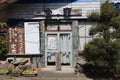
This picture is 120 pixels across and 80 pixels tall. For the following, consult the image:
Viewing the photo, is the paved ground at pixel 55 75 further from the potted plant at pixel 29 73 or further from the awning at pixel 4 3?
the awning at pixel 4 3

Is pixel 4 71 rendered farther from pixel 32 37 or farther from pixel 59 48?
pixel 59 48

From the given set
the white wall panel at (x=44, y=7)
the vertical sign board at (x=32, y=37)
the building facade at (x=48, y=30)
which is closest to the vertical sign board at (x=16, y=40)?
the building facade at (x=48, y=30)

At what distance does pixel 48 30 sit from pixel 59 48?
1236mm

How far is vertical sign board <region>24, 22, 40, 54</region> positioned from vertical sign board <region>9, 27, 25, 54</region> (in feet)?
0.97

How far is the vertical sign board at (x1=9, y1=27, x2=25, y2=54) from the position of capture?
19.1 m

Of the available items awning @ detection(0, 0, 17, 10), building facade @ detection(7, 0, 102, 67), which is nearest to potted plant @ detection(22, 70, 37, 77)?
building facade @ detection(7, 0, 102, 67)

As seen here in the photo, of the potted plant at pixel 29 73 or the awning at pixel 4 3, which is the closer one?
the potted plant at pixel 29 73

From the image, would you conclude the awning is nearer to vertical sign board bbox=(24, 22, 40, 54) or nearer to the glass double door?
vertical sign board bbox=(24, 22, 40, 54)

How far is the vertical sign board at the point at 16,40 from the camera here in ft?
62.8

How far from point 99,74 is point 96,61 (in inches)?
49.8

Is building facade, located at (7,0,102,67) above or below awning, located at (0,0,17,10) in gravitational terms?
→ below

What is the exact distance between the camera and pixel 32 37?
19.1 metres

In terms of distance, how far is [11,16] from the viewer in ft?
63.0

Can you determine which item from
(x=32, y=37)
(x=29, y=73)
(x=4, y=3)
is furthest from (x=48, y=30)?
(x=29, y=73)
